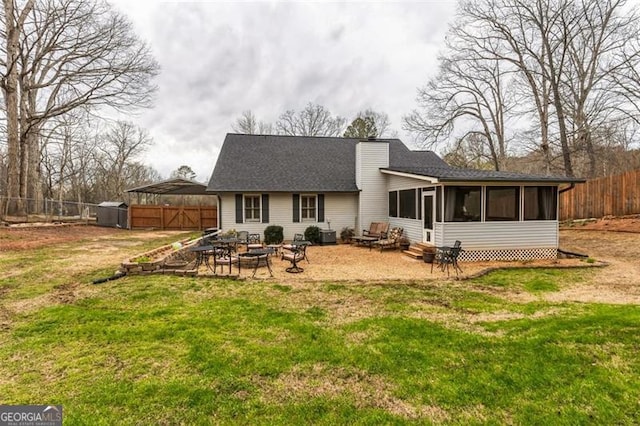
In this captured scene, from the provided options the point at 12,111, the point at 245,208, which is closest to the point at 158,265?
the point at 245,208

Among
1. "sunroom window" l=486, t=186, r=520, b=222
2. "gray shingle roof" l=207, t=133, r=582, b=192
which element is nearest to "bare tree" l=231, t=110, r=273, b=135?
"gray shingle roof" l=207, t=133, r=582, b=192

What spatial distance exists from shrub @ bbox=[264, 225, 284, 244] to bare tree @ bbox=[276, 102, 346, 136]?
2202 cm

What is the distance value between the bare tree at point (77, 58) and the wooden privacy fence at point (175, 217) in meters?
6.08

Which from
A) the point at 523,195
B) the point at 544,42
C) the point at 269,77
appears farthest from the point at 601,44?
the point at 269,77

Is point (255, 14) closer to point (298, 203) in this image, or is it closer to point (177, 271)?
point (298, 203)

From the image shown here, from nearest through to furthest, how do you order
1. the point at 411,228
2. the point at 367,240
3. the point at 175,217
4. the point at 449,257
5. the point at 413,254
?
the point at 449,257 → the point at 413,254 → the point at 411,228 → the point at 367,240 → the point at 175,217

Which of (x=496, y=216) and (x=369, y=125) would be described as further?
(x=369, y=125)

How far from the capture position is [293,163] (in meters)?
15.3

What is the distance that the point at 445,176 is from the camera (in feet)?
29.8

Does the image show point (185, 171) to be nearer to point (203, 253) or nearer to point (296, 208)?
point (296, 208)

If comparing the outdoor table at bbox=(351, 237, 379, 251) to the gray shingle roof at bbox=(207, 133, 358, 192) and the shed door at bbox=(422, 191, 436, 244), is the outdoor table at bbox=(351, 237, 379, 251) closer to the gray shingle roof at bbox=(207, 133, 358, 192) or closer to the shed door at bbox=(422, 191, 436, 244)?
the shed door at bbox=(422, 191, 436, 244)

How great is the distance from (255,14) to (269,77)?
23.3 feet

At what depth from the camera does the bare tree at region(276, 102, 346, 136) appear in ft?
109

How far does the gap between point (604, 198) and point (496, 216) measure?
10347 millimetres
